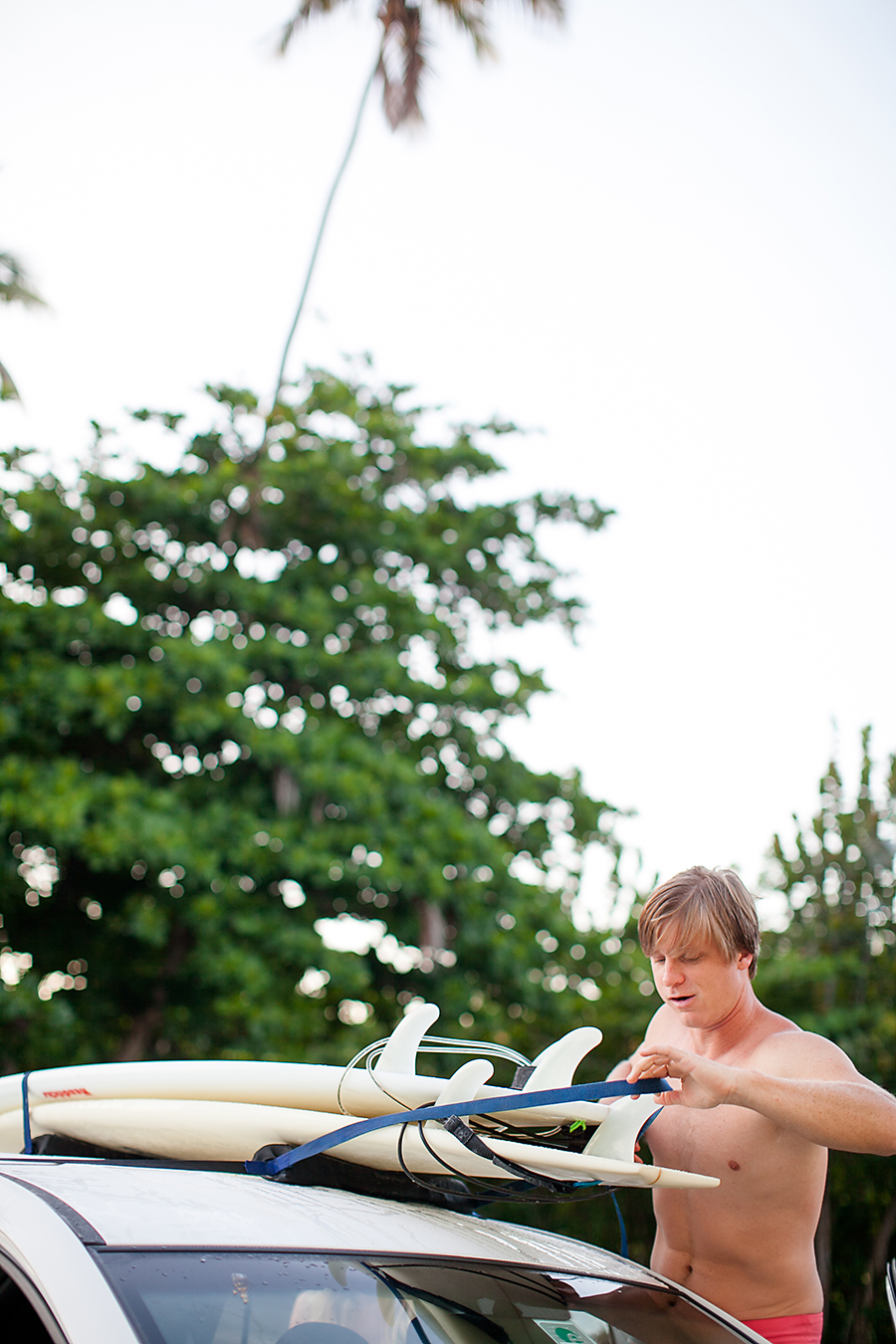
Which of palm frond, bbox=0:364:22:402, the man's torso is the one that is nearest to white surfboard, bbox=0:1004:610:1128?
the man's torso

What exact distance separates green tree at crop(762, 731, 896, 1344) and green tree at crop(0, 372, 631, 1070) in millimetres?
1876

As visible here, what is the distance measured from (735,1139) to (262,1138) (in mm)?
1014

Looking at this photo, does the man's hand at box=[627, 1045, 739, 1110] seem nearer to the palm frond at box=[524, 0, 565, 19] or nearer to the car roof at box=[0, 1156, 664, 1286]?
the car roof at box=[0, 1156, 664, 1286]

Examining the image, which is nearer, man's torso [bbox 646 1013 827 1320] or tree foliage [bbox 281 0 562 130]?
man's torso [bbox 646 1013 827 1320]

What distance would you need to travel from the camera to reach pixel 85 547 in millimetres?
11047

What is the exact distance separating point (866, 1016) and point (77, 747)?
8106 millimetres

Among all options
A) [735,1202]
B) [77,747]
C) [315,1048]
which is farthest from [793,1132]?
Result: [77,747]

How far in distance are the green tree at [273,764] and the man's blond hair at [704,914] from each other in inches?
240

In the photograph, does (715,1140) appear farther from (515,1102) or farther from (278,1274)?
(278,1274)

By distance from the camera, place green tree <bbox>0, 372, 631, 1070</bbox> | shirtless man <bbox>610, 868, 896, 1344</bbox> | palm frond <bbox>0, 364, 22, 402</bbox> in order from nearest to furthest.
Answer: shirtless man <bbox>610, 868, 896, 1344</bbox>, green tree <bbox>0, 372, 631, 1070</bbox>, palm frond <bbox>0, 364, 22, 402</bbox>

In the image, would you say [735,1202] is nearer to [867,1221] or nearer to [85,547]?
[867,1221]

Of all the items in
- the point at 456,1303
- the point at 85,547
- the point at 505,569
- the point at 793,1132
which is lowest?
the point at 456,1303

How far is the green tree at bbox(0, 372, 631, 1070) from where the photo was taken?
941 centimetres

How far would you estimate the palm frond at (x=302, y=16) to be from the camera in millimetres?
13266
